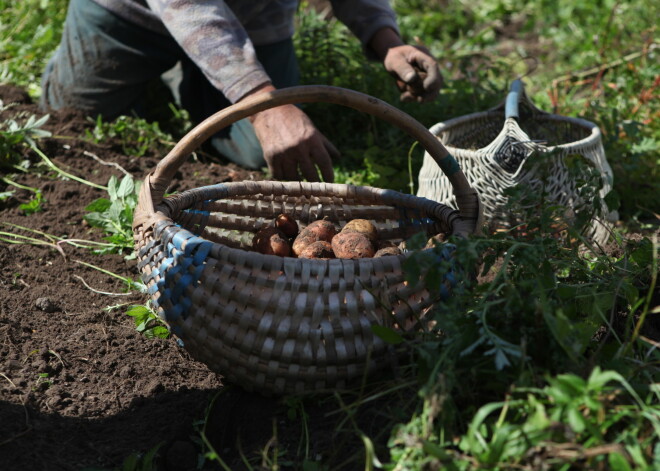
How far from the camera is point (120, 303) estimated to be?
2.24 meters

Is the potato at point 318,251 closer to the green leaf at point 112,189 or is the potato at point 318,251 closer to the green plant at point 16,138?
the green leaf at point 112,189

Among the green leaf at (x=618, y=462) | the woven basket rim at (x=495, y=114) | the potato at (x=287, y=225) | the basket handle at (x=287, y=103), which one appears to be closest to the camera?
the green leaf at (x=618, y=462)

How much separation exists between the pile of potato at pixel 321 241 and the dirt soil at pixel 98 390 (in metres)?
0.38

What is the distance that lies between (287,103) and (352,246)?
413 mm

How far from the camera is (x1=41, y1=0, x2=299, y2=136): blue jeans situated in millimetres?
3197

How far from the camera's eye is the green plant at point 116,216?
2488 millimetres

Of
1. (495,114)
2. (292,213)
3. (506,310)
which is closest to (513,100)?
(495,114)

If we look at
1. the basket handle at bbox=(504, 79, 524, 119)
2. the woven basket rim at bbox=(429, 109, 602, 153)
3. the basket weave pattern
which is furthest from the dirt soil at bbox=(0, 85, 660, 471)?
the basket handle at bbox=(504, 79, 524, 119)

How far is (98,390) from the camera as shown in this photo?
185 cm

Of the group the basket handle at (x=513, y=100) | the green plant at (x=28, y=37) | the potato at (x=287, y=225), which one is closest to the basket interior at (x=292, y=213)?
Result: the potato at (x=287, y=225)

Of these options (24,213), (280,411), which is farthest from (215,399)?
(24,213)

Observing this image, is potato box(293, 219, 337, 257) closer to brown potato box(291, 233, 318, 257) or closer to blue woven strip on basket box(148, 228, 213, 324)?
brown potato box(291, 233, 318, 257)

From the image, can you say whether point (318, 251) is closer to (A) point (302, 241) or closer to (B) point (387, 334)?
(A) point (302, 241)

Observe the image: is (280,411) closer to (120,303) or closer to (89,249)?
(120,303)
